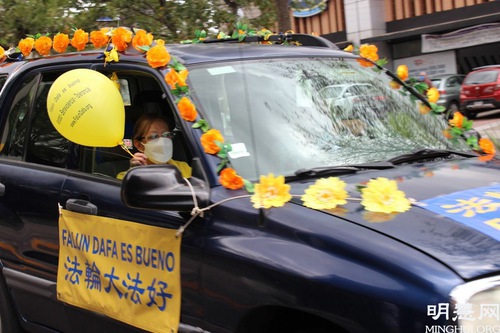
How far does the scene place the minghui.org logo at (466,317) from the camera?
2.18m

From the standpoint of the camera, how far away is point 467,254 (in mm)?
2322

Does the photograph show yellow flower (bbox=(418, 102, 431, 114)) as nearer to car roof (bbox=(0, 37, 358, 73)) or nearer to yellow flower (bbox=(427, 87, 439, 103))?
yellow flower (bbox=(427, 87, 439, 103))

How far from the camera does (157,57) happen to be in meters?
3.44

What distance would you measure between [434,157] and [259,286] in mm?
1241

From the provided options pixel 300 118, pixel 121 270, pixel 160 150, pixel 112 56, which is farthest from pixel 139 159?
pixel 300 118

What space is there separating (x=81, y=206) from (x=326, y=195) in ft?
4.78

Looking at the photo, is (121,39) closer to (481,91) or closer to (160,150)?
(160,150)

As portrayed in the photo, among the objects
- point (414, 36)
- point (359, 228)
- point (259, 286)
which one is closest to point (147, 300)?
point (259, 286)

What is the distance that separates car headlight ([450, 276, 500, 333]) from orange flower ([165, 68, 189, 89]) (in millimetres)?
1622

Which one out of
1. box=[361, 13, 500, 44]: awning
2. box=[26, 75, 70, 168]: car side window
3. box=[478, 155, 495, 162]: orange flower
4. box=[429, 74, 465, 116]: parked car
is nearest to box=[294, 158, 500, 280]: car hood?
box=[478, 155, 495, 162]: orange flower

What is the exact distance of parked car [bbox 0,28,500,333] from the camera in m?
2.37

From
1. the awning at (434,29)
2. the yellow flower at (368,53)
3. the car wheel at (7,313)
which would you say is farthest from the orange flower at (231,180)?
the awning at (434,29)

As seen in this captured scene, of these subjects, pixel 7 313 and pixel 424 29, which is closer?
pixel 7 313

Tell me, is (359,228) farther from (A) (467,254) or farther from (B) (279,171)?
(B) (279,171)
